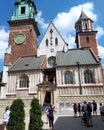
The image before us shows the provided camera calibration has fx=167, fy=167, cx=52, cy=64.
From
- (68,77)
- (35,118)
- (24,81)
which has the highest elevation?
(68,77)

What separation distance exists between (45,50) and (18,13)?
13552mm

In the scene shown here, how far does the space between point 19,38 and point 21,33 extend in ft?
4.60

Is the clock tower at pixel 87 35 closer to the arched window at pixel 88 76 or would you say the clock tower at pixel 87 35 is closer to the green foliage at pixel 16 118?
the arched window at pixel 88 76

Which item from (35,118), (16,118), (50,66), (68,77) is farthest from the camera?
(50,66)

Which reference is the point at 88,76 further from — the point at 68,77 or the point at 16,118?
the point at 16,118

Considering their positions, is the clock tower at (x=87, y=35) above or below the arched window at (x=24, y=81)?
above

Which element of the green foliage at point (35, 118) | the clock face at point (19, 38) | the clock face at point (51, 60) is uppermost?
the clock face at point (19, 38)

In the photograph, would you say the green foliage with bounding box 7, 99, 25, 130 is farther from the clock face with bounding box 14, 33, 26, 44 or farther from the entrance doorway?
the clock face with bounding box 14, 33, 26, 44

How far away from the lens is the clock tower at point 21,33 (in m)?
39.4

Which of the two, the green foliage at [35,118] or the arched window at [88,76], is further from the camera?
the arched window at [88,76]

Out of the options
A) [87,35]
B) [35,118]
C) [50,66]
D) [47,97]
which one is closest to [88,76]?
[47,97]

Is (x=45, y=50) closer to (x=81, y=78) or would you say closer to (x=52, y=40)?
(x=52, y=40)

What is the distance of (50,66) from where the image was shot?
36844mm

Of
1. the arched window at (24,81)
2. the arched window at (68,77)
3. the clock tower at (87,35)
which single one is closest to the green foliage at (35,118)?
the arched window at (68,77)
